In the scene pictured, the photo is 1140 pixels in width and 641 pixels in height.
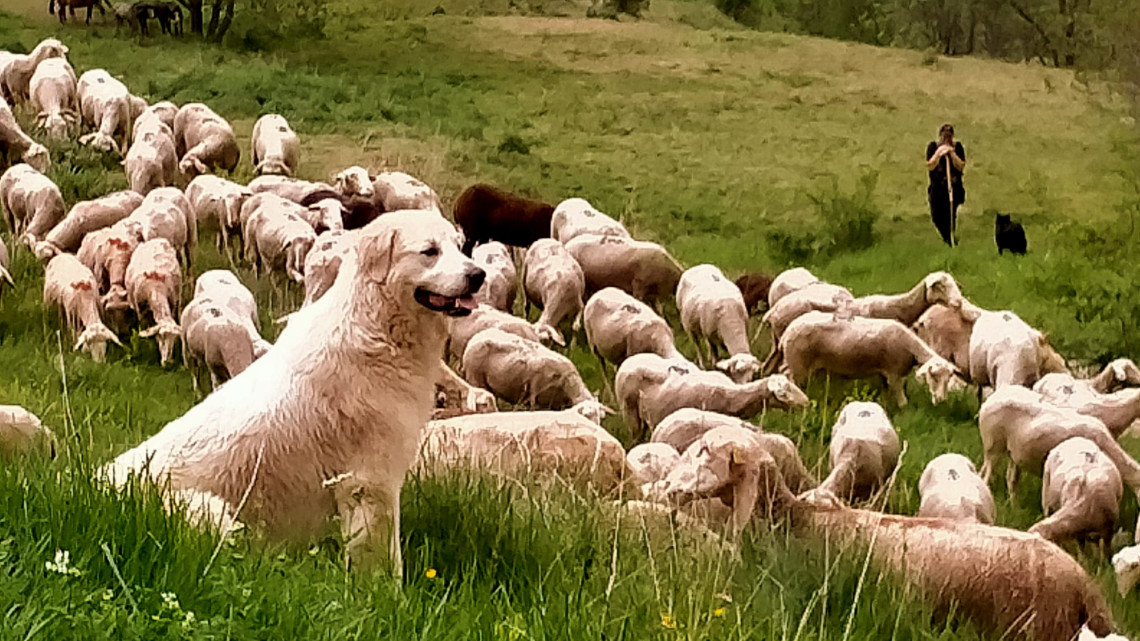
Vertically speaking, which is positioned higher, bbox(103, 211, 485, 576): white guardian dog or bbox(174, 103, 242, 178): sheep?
bbox(103, 211, 485, 576): white guardian dog

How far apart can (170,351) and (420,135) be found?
414 cm

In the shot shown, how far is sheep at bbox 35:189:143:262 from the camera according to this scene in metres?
8.13

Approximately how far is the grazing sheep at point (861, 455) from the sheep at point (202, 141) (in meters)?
5.83

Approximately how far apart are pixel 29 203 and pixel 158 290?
209 centimetres

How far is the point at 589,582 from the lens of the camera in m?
3.19

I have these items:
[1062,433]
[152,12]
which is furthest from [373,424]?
[152,12]

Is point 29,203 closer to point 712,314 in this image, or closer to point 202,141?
point 202,141

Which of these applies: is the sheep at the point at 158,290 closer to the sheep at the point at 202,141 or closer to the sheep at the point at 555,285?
the sheep at the point at 555,285

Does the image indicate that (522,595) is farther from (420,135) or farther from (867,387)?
(420,135)

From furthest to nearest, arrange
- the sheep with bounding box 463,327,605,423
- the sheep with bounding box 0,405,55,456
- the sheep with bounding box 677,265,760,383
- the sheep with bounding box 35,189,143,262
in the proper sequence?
1. the sheep with bounding box 35,189,143,262
2. the sheep with bounding box 677,265,760,383
3. the sheep with bounding box 463,327,605,423
4. the sheep with bounding box 0,405,55,456

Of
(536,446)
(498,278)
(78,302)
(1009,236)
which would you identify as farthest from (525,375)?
(1009,236)

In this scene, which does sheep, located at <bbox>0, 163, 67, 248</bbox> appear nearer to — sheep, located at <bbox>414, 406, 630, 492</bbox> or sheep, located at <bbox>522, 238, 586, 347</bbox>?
sheep, located at <bbox>522, 238, 586, 347</bbox>

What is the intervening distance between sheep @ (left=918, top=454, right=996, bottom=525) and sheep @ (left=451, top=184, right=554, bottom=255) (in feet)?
15.1

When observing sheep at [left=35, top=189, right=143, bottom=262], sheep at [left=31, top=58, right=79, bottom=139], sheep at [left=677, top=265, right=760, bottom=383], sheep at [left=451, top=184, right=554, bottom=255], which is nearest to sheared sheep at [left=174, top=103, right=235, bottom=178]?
sheep at [left=31, top=58, right=79, bottom=139]
